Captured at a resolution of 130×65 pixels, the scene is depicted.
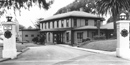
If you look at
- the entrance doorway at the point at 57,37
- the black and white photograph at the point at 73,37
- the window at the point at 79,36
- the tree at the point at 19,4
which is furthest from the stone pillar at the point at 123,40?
the entrance doorway at the point at 57,37

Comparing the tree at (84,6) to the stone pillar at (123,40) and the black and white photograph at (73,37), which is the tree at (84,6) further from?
the stone pillar at (123,40)

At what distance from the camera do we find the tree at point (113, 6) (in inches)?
953

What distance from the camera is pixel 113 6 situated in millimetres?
24359

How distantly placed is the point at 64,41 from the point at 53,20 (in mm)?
6466

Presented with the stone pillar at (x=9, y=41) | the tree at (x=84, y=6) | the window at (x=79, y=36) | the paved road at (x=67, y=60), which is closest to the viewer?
the paved road at (x=67, y=60)

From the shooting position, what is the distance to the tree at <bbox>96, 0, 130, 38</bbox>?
79.4 feet

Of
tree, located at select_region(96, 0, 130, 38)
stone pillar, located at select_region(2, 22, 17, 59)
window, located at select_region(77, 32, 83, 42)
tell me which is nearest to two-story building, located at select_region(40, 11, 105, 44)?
window, located at select_region(77, 32, 83, 42)

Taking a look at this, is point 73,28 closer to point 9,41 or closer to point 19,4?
point 19,4

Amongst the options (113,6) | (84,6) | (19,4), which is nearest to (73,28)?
(113,6)

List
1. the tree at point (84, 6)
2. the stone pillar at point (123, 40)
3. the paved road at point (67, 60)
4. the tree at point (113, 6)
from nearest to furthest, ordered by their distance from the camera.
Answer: the paved road at point (67, 60), the stone pillar at point (123, 40), the tree at point (113, 6), the tree at point (84, 6)

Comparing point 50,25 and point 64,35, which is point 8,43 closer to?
point 64,35

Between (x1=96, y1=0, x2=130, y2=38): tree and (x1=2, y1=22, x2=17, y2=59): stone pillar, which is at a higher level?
(x1=96, y1=0, x2=130, y2=38): tree

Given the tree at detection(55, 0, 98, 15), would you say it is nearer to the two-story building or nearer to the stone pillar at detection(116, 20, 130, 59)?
the two-story building

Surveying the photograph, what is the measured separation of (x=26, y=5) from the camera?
A: 48.7ft
